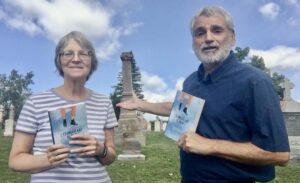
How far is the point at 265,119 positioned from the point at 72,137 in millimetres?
1294

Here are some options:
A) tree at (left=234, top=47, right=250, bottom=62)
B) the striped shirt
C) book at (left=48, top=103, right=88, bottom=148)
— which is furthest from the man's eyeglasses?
tree at (left=234, top=47, right=250, bottom=62)

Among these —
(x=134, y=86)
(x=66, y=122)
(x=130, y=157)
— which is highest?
(x=134, y=86)

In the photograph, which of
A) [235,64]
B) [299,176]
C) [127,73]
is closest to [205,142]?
[235,64]

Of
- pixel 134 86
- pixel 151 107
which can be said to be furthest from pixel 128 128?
pixel 134 86

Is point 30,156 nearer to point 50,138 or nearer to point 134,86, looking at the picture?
point 50,138

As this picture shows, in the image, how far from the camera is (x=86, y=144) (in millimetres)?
2688

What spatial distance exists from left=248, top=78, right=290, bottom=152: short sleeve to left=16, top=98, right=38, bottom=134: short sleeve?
1540 mm

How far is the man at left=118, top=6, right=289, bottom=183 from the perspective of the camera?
8.35ft

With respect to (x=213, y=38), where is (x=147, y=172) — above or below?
below

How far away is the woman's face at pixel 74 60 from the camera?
287 centimetres

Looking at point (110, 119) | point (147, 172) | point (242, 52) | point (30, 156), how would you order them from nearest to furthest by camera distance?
point (30, 156) < point (110, 119) < point (147, 172) < point (242, 52)

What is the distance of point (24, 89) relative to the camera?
68000 mm

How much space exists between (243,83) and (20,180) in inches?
272

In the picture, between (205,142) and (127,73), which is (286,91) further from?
(205,142)
